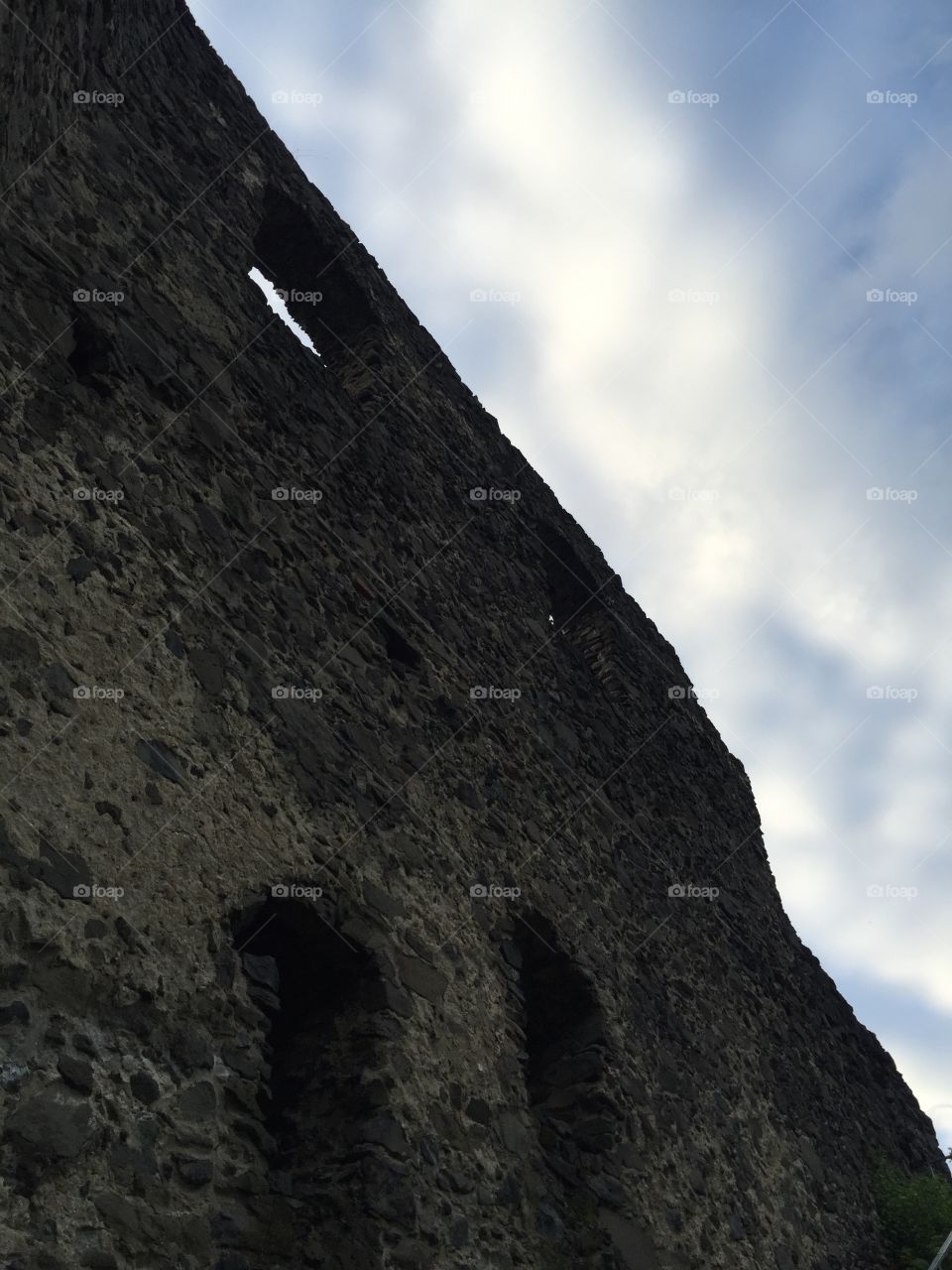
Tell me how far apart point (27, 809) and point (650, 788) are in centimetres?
523

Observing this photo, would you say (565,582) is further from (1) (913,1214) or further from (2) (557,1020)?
(1) (913,1214)

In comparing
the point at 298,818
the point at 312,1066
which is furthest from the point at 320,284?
the point at 312,1066

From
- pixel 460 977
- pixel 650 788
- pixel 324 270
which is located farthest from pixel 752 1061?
pixel 324 270

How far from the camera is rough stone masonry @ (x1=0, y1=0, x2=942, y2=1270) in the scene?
3225 millimetres

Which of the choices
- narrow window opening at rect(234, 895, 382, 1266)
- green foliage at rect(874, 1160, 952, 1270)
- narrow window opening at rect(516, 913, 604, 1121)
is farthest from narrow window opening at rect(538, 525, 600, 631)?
narrow window opening at rect(234, 895, 382, 1266)

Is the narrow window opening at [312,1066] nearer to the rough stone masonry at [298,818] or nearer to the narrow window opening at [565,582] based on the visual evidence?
the rough stone masonry at [298,818]

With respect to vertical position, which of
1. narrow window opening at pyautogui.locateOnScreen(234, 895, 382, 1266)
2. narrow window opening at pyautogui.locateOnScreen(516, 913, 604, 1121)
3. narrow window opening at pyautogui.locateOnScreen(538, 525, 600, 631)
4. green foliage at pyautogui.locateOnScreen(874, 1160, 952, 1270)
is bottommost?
narrow window opening at pyautogui.locateOnScreen(234, 895, 382, 1266)

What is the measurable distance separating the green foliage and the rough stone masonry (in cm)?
15

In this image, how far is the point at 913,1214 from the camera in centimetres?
736

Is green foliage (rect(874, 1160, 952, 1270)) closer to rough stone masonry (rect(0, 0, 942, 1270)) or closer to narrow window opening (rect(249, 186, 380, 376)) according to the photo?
rough stone masonry (rect(0, 0, 942, 1270))

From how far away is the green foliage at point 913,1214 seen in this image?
712cm

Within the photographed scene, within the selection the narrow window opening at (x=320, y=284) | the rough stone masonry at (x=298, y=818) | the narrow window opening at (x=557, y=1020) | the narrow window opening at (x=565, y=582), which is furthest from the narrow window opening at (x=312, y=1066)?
the narrow window opening at (x=565, y=582)

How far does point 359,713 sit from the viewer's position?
4938mm

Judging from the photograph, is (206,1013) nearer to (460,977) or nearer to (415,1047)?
(415,1047)
